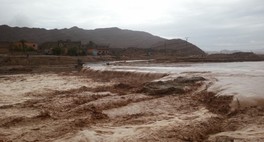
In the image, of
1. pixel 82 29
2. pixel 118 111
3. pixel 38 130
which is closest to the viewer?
pixel 38 130

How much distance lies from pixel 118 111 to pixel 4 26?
500 ft

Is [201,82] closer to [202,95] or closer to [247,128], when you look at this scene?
[202,95]

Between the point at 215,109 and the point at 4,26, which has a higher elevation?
the point at 4,26

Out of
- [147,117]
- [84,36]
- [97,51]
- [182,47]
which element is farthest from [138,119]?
[84,36]

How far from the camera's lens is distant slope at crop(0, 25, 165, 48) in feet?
469

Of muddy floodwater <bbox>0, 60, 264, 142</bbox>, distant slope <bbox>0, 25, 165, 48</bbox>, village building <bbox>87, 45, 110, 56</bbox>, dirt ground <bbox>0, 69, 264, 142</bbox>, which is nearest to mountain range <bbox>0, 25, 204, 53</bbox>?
distant slope <bbox>0, 25, 165, 48</bbox>

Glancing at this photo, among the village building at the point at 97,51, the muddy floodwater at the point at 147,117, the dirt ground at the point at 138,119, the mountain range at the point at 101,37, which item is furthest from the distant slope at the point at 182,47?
the dirt ground at the point at 138,119

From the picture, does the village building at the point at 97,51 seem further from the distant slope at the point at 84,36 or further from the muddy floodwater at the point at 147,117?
the muddy floodwater at the point at 147,117

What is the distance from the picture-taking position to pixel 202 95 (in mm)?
12531

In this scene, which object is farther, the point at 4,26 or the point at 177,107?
the point at 4,26

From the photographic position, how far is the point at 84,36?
560ft

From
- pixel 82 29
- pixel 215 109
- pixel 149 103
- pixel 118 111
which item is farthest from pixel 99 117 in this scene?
pixel 82 29

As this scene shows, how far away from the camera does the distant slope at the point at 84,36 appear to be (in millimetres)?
142875

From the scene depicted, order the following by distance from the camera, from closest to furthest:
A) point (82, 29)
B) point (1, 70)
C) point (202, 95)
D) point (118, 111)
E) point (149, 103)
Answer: point (118, 111), point (149, 103), point (202, 95), point (1, 70), point (82, 29)
